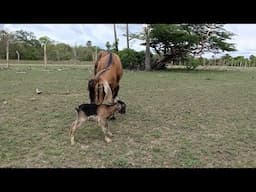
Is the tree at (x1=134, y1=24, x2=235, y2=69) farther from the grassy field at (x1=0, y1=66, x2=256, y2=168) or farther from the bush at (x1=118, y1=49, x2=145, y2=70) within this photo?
the grassy field at (x1=0, y1=66, x2=256, y2=168)

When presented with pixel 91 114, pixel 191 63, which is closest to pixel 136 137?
pixel 91 114

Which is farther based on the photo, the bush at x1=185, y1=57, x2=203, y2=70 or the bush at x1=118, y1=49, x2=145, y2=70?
the bush at x1=185, y1=57, x2=203, y2=70

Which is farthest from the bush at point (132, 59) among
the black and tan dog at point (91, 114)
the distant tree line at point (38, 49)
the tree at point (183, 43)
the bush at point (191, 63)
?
the black and tan dog at point (91, 114)

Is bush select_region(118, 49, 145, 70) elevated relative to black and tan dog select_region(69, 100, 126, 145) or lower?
elevated

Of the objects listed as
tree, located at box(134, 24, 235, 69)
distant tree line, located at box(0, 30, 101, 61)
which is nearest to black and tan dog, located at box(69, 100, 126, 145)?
tree, located at box(134, 24, 235, 69)

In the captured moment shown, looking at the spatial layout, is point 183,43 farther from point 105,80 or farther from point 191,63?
point 105,80

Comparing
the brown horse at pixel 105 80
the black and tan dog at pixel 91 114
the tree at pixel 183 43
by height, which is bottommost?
the black and tan dog at pixel 91 114

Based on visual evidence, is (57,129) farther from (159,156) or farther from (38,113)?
(159,156)

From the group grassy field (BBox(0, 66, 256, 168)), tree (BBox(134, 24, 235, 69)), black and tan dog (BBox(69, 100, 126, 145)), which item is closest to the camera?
grassy field (BBox(0, 66, 256, 168))

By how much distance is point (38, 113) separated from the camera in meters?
5.41

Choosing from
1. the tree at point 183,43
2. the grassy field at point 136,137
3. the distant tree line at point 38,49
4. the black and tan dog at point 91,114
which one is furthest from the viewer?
the distant tree line at point 38,49

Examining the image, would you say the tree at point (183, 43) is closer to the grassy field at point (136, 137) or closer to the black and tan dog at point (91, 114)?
the grassy field at point (136, 137)
